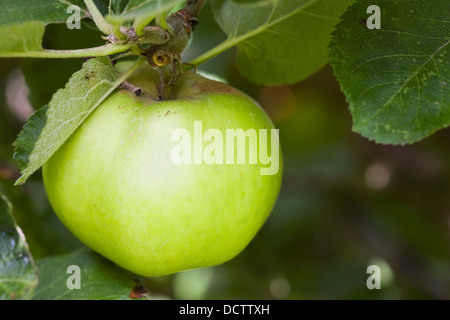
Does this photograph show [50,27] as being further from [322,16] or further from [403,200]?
[403,200]

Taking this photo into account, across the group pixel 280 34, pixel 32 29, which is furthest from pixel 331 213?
A: pixel 32 29

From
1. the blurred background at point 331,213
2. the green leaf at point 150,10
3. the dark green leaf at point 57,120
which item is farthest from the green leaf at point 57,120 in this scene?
the blurred background at point 331,213

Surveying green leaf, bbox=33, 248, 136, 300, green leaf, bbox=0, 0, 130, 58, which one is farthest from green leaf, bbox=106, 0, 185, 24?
green leaf, bbox=33, 248, 136, 300

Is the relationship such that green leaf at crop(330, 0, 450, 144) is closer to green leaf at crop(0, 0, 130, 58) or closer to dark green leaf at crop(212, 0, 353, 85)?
dark green leaf at crop(212, 0, 353, 85)

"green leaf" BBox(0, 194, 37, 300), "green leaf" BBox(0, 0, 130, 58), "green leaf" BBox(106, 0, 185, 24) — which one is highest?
"green leaf" BBox(0, 0, 130, 58)

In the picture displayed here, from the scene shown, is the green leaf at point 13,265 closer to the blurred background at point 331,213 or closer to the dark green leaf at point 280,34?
the dark green leaf at point 280,34

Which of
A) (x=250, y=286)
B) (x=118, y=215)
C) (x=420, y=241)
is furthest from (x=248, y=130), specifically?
(x=420, y=241)
